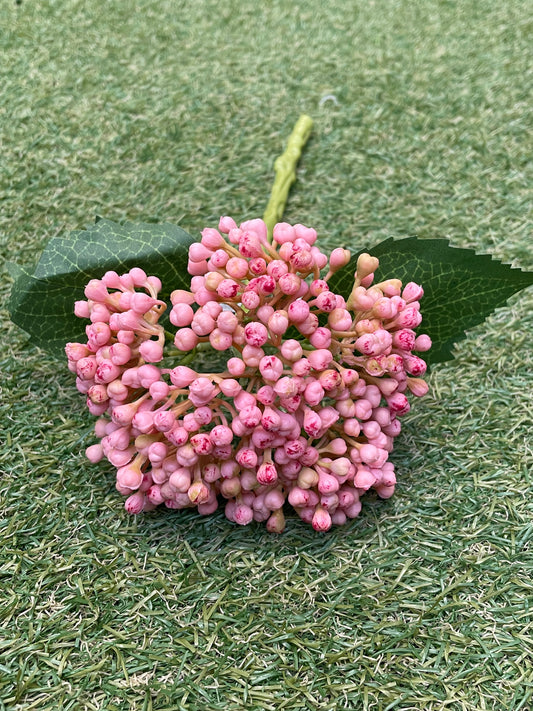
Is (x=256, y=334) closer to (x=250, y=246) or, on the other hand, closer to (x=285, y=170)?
(x=250, y=246)

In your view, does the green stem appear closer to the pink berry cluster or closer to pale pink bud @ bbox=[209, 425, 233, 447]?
the pink berry cluster

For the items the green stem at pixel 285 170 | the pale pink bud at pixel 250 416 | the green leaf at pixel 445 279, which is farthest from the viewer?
the green stem at pixel 285 170

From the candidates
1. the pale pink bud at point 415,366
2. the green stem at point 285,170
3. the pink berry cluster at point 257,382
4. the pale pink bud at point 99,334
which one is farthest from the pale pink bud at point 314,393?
the green stem at point 285,170

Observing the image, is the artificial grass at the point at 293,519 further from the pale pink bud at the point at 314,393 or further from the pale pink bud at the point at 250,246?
the pale pink bud at the point at 250,246

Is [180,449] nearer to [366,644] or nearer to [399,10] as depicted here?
[366,644]

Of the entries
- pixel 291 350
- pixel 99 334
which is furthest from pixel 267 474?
pixel 99 334

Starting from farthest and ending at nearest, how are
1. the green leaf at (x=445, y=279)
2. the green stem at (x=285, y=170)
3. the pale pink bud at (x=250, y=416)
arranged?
1. the green stem at (x=285, y=170)
2. the green leaf at (x=445, y=279)
3. the pale pink bud at (x=250, y=416)

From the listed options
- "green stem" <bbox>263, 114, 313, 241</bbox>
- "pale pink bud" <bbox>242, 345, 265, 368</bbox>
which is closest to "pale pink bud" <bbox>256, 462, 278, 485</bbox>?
"pale pink bud" <bbox>242, 345, 265, 368</bbox>
